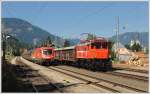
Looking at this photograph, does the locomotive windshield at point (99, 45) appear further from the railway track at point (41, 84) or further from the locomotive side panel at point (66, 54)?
the locomotive side panel at point (66, 54)

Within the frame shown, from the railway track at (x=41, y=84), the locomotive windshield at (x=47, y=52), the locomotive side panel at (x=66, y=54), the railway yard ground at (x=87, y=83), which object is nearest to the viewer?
the railway yard ground at (x=87, y=83)

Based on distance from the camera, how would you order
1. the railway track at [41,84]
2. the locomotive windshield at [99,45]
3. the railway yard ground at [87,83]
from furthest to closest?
the locomotive windshield at [99,45]
the railway track at [41,84]
the railway yard ground at [87,83]

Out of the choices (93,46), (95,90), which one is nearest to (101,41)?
(93,46)

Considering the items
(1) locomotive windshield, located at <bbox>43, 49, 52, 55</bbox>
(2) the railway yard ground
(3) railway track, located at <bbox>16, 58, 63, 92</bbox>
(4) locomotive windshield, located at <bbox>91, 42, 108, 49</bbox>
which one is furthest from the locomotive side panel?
(3) railway track, located at <bbox>16, 58, 63, 92</bbox>

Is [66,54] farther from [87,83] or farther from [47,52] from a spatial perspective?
[87,83]

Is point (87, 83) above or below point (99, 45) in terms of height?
below

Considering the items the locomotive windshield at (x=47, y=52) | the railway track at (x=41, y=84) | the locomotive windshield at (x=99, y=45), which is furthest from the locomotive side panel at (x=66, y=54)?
the railway track at (x=41, y=84)

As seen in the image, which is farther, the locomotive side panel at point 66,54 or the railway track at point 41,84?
the locomotive side panel at point 66,54

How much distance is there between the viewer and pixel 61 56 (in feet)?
191

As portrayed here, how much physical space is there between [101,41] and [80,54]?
14.6ft

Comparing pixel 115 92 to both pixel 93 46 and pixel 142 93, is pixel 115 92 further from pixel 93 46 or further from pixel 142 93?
pixel 93 46

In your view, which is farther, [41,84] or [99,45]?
[99,45]

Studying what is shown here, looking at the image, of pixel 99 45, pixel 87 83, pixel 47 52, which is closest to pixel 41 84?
pixel 87 83

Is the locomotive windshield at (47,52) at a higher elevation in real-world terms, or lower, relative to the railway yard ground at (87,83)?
higher
